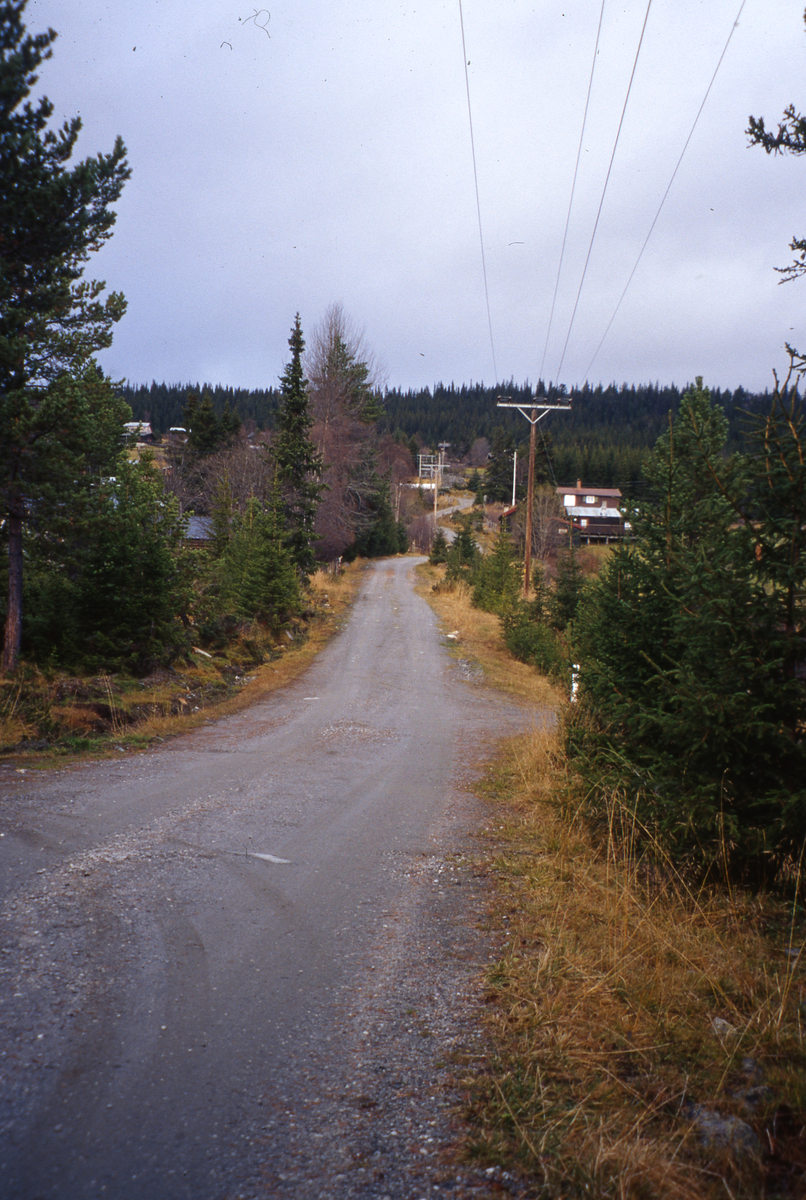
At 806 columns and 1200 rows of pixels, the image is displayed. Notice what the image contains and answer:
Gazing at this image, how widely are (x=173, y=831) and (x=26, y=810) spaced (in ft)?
5.17

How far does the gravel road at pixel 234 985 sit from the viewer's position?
262 centimetres

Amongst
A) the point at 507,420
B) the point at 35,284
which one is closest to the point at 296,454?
the point at 35,284

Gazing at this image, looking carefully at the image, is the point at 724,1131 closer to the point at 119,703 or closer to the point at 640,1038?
the point at 640,1038

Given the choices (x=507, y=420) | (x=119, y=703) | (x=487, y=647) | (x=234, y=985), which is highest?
(x=507, y=420)

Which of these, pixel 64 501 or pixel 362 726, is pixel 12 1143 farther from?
pixel 64 501

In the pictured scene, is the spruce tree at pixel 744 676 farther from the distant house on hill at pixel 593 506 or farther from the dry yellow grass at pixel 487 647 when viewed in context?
the distant house on hill at pixel 593 506

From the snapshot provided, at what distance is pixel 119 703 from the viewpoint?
1180cm

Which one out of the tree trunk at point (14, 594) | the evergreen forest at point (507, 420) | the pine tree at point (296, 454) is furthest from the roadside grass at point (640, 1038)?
the evergreen forest at point (507, 420)

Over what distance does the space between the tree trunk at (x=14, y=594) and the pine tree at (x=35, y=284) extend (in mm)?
17

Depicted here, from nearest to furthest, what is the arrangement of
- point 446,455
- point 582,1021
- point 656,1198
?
point 656,1198 < point 582,1021 < point 446,455

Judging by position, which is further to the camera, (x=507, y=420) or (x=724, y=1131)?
(x=507, y=420)

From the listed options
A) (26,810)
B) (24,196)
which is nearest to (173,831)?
(26,810)

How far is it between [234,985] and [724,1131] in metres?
2.36

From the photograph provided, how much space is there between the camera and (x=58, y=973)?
383 cm
